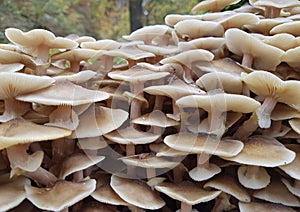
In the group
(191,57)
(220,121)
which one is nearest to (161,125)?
(220,121)

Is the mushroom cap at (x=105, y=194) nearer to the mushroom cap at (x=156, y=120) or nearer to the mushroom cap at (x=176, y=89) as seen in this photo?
the mushroom cap at (x=156, y=120)

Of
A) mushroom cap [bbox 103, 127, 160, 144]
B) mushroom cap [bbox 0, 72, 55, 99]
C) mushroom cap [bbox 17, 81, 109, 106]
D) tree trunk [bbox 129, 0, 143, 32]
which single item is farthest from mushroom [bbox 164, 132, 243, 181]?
tree trunk [bbox 129, 0, 143, 32]

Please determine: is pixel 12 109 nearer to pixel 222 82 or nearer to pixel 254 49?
pixel 222 82

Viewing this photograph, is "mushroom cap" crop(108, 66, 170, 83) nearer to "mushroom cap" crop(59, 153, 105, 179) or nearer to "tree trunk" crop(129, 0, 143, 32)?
"mushroom cap" crop(59, 153, 105, 179)

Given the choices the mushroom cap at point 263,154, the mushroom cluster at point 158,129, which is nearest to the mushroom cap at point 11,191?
the mushroom cluster at point 158,129

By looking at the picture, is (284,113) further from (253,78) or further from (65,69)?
(65,69)

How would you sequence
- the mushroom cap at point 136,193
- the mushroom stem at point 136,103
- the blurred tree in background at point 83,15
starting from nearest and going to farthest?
1. the mushroom cap at point 136,193
2. the mushroom stem at point 136,103
3. the blurred tree in background at point 83,15
